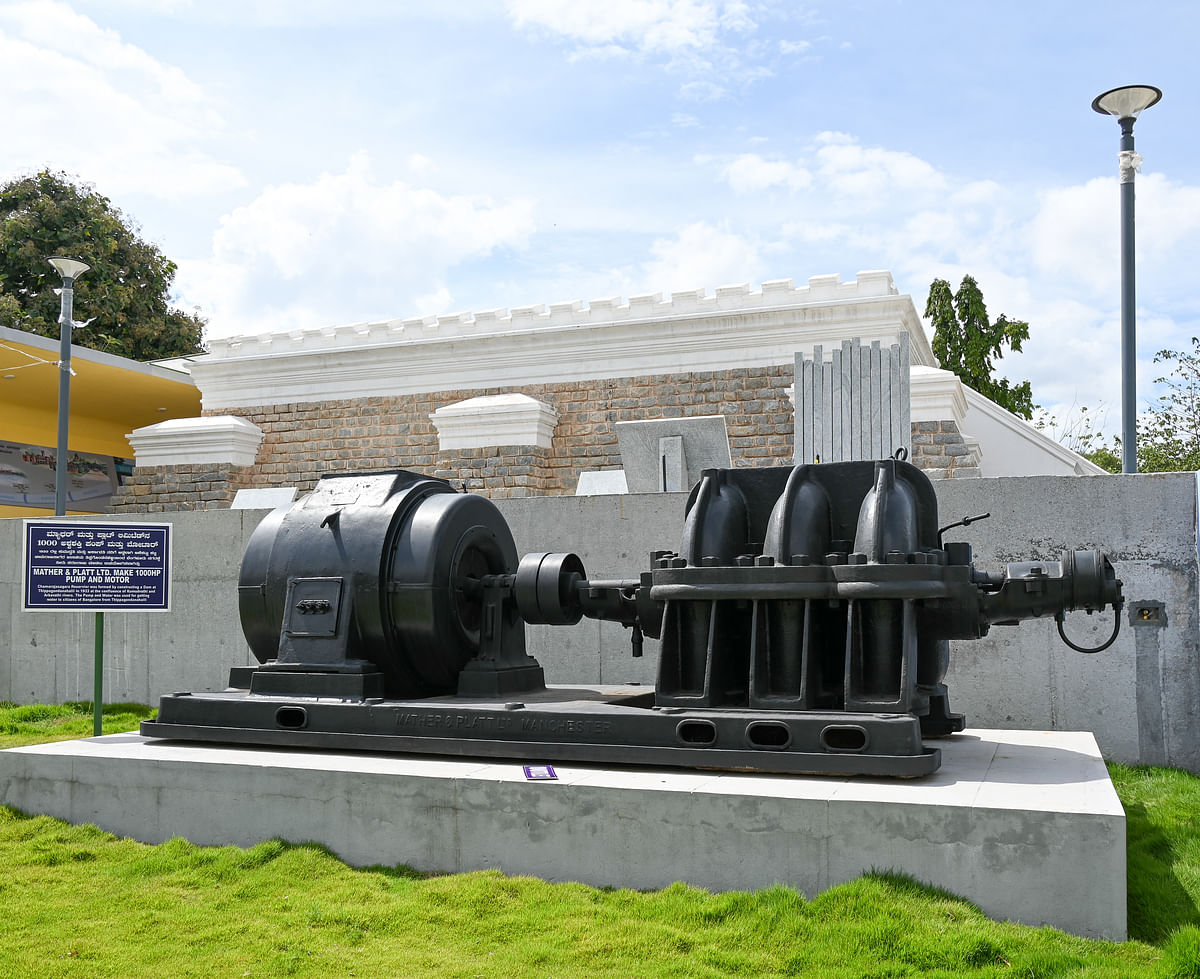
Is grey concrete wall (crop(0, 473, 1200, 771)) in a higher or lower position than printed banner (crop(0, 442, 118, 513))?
lower

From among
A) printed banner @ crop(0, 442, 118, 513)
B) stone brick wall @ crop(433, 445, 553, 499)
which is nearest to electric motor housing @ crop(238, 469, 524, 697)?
stone brick wall @ crop(433, 445, 553, 499)

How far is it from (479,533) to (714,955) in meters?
2.74

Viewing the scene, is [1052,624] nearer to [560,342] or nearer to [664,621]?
[664,621]

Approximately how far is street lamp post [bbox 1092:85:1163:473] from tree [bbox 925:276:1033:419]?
1859 centimetres

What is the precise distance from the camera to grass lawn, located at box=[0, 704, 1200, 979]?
364 centimetres

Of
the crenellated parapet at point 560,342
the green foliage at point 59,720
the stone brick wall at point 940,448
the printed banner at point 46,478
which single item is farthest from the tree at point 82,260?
the stone brick wall at point 940,448

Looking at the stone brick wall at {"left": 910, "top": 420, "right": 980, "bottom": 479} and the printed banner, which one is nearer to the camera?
the stone brick wall at {"left": 910, "top": 420, "right": 980, "bottom": 479}

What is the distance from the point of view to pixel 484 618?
5.84 m

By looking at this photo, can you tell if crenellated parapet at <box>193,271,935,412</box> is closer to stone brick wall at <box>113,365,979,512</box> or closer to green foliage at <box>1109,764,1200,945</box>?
stone brick wall at <box>113,365,979,512</box>

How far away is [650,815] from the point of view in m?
4.36

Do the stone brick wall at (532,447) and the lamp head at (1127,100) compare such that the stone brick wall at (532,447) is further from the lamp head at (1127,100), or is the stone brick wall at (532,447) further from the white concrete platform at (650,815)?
the white concrete platform at (650,815)

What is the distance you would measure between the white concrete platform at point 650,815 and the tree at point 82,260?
2474 centimetres

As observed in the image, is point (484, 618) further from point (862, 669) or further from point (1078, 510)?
point (1078, 510)

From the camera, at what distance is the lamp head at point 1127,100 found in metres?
9.47
